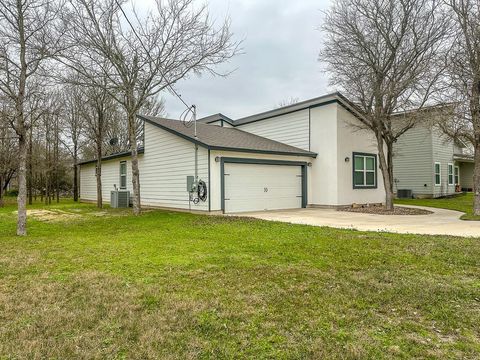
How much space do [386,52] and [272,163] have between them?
572 cm

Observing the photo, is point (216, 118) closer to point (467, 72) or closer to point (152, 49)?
point (152, 49)

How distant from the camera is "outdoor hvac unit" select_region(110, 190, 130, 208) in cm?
1636

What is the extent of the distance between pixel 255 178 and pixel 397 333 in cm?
1053

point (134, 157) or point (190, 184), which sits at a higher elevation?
point (134, 157)

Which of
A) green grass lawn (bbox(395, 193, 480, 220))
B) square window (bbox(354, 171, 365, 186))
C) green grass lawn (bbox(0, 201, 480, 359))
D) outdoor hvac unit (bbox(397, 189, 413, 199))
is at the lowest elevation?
green grass lawn (bbox(0, 201, 480, 359))

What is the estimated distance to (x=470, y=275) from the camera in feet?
14.3

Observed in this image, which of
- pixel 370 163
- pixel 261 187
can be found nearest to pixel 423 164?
pixel 370 163

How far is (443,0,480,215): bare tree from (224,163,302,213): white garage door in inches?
228

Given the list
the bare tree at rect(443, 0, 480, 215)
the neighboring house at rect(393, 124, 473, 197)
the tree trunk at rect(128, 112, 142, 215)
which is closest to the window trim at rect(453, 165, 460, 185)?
the neighboring house at rect(393, 124, 473, 197)

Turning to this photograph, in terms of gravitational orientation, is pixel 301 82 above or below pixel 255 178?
above

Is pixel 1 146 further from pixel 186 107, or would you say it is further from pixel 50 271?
pixel 50 271

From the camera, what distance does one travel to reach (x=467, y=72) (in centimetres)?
1044

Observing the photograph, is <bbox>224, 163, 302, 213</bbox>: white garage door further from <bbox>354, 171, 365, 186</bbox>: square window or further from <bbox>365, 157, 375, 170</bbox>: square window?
<bbox>365, 157, 375, 170</bbox>: square window

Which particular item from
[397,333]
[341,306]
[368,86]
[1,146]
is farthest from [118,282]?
[1,146]
